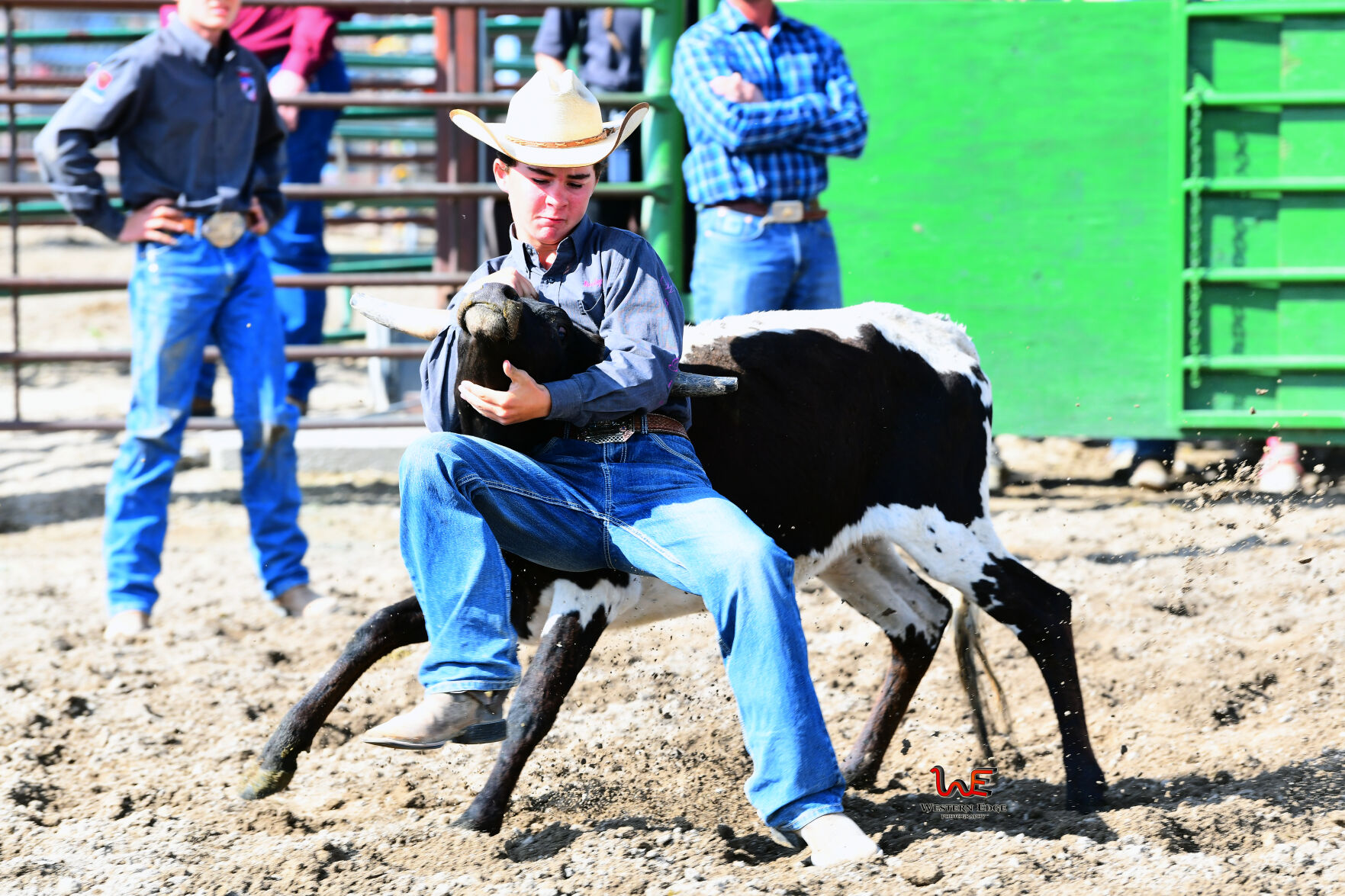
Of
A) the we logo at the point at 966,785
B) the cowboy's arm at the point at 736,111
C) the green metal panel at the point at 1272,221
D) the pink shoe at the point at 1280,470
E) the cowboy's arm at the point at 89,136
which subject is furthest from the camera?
the pink shoe at the point at 1280,470

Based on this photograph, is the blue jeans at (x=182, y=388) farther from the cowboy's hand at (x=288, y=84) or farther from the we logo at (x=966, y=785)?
the we logo at (x=966, y=785)

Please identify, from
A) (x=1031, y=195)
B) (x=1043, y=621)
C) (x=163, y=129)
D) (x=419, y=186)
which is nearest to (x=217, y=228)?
(x=163, y=129)

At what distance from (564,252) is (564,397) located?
1.30 feet

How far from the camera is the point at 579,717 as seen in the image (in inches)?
159

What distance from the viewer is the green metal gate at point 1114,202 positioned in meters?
6.20

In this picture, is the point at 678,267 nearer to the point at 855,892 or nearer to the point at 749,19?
the point at 749,19

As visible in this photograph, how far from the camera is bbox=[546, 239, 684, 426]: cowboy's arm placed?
2.89m

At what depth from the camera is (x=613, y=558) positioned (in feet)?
9.87

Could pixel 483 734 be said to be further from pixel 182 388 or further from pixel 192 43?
pixel 192 43

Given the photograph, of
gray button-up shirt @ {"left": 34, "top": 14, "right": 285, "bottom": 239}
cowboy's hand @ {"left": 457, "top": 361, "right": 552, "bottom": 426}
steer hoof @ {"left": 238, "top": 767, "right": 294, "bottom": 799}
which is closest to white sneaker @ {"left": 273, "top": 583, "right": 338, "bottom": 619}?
gray button-up shirt @ {"left": 34, "top": 14, "right": 285, "bottom": 239}

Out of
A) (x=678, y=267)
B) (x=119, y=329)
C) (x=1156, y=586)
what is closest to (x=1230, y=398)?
(x=1156, y=586)

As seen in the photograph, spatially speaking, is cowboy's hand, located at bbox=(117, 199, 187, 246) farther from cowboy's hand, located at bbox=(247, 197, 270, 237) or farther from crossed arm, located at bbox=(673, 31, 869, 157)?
crossed arm, located at bbox=(673, 31, 869, 157)

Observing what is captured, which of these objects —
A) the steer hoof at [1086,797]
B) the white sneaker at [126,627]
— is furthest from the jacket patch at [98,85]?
the steer hoof at [1086,797]
